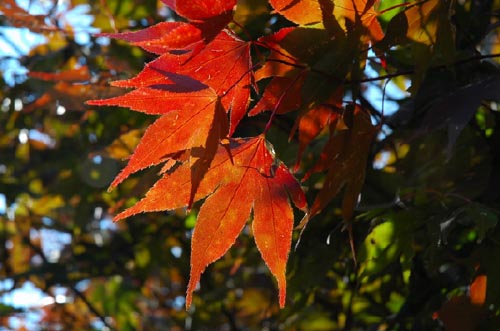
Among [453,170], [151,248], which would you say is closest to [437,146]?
[453,170]

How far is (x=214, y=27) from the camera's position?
2.03ft

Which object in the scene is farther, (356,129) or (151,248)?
(151,248)

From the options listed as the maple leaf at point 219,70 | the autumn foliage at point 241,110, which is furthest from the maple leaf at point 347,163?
the maple leaf at point 219,70

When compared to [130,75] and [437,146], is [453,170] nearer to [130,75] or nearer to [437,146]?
[437,146]

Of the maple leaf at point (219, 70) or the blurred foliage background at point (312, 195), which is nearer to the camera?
the maple leaf at point (219, 70)

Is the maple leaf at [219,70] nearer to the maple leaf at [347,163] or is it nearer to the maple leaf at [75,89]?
the maple leaf at [347,163]

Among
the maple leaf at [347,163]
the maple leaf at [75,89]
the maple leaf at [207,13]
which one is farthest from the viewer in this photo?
the maple leaf at [75,89]

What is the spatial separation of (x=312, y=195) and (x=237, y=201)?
0.31 meters

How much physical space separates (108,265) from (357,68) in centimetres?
103

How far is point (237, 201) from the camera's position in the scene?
0.72 m

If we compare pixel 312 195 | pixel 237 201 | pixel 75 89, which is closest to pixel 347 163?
pixel 237 201

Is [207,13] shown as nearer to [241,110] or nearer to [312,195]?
[241,110]

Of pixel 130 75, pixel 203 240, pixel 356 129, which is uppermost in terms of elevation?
pixel 130 75

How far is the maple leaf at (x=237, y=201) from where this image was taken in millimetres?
692
